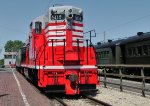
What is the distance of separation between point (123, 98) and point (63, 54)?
2857mm

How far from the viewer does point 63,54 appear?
13211 mm

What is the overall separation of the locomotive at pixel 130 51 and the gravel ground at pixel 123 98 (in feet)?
27.5

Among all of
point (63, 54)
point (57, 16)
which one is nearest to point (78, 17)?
point (57, 16)

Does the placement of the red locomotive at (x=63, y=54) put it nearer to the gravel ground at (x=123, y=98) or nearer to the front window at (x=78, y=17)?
the front window at (x=78, y=17)

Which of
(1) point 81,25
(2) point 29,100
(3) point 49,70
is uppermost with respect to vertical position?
(1) point 81,25

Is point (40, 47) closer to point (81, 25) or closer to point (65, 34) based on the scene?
point (65, 34)

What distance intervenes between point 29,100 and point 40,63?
1.66 meters

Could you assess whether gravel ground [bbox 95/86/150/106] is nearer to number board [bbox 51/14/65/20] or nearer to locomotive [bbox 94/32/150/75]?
number board [bbox 51/14/65/20]

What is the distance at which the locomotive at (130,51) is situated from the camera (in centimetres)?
2235

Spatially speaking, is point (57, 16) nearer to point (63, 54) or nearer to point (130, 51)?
point (63, 54)

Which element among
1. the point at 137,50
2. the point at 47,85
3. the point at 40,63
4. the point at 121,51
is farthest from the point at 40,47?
the point at 121,51

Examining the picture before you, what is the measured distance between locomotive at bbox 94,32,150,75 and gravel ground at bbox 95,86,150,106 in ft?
27.5

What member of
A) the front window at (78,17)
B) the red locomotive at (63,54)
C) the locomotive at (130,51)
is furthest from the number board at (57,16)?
the locomotive at (130,51)

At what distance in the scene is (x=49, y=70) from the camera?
41.5 feet
